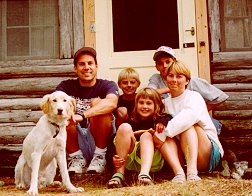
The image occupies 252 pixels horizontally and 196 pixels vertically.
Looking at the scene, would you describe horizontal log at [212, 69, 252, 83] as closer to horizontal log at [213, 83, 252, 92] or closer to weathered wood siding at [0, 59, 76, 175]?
horizontal log at [213, 83, 252, 92]

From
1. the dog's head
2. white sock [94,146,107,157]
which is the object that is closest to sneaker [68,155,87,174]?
white sock [94,146,107,157]

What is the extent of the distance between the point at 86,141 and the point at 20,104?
6.45 feet

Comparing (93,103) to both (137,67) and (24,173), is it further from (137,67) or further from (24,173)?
(137,67)

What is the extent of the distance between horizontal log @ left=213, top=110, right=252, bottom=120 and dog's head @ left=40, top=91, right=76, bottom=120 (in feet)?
9.14

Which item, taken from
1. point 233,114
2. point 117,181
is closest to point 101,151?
point 117,181

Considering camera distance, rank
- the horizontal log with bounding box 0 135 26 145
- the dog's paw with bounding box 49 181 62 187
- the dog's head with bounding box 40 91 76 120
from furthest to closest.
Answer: the horizontal log with bounding box 0 135 26 145 → the dog's paw with bounding box 49 181 62 187 → the dog's head with bounding box 40 91 76 120

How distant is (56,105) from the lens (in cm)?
427

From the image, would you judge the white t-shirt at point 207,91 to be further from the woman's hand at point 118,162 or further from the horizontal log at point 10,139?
the horizontal log at point 10,139

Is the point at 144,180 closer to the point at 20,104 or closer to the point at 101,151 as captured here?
the point at 101,151

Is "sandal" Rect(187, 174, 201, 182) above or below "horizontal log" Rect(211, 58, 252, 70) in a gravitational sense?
below

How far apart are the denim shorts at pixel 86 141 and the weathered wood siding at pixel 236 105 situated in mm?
2082

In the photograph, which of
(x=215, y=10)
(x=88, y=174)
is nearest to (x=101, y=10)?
(x=215, y=10)

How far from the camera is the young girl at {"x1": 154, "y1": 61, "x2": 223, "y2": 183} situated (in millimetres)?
4281

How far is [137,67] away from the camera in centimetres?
663
